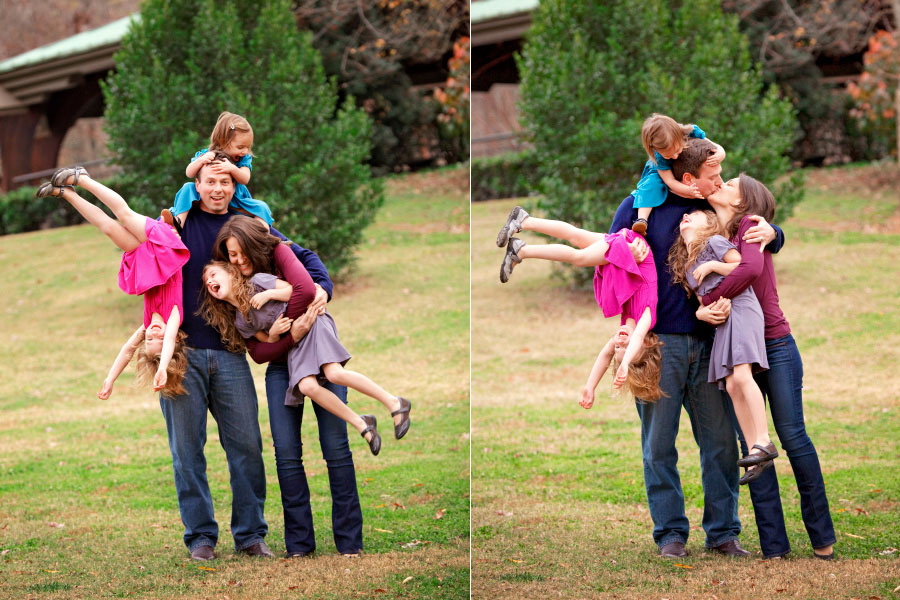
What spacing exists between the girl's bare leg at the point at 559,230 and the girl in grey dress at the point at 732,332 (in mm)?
292

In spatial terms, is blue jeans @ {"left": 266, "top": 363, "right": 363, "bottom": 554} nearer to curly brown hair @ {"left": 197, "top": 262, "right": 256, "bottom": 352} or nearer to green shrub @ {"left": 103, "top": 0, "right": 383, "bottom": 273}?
A: curly brown hair @ {"left": 197, "top": 262, "right": 256, "bottom": 352}

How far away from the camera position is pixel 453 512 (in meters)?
4.59

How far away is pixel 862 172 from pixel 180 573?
12.4 m

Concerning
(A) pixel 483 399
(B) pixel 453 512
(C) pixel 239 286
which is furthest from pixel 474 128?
(C) pixel 239 286

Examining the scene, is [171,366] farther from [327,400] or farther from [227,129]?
[227,129]

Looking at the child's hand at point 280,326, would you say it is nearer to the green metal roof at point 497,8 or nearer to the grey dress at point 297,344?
the grey dress at point 297,344

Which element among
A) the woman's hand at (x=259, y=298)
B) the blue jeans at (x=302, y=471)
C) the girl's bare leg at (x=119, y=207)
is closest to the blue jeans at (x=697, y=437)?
the blue jeans at (x=302, y=471)

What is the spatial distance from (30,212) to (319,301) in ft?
37.3

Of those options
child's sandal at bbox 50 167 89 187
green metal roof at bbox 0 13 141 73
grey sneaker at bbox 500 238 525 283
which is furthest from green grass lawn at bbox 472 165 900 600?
green metal roof at bbox 0 13 141 73

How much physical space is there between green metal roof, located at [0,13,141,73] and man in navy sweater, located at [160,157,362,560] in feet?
33.5

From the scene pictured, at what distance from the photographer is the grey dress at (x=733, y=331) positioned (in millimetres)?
3266

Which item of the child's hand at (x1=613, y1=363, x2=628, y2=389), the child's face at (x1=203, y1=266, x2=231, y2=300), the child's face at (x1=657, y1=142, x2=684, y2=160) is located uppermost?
the child's face at (x1=657, y1=142, x2=684, y2=160)

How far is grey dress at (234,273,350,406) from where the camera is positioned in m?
3.46

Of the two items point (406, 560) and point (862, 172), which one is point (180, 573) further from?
point (862, 172)
